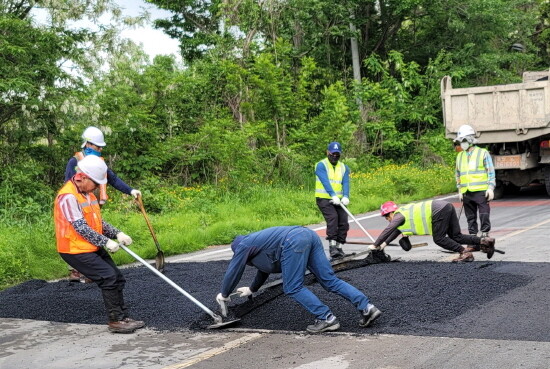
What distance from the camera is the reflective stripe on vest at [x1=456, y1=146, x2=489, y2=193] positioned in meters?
10.2

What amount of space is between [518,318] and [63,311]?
14.4 feet

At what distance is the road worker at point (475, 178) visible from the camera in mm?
10188

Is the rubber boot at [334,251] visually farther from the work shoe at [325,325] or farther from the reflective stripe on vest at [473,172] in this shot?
the work shoe at [325,325]

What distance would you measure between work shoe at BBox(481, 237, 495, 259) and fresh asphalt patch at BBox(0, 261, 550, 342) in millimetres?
260

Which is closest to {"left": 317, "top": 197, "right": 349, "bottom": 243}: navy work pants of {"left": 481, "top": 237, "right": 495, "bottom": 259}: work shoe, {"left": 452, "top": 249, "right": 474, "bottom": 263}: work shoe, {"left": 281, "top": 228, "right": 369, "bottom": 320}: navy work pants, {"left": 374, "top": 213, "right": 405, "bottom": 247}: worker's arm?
{"left": 374, "top": 213, "right": 405, "bottom": 247}: worker's arm

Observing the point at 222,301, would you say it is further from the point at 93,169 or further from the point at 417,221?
the point at 417,221

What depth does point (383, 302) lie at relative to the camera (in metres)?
7.09

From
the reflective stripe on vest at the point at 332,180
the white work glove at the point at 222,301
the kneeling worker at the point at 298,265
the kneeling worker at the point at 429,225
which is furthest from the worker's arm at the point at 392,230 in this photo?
the white work glove at the point at 222,301

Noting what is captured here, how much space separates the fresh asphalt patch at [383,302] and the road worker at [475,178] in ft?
4.61

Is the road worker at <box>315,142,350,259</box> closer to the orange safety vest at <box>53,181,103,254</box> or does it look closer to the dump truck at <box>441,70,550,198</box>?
the orange safety vest at <box>53,181,103,254</box>

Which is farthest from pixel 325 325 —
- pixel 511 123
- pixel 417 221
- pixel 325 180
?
pixel 511 123

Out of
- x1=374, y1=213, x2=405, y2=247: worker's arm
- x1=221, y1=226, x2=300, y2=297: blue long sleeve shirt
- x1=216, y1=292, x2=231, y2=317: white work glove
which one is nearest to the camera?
x1=221, y1=226, x2=300, y2=297: blue long sleeve shirt

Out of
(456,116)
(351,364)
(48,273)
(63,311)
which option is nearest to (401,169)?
(456,116)

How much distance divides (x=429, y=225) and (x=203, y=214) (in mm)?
6939
